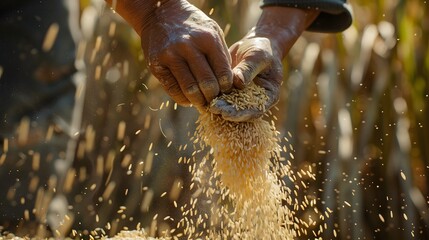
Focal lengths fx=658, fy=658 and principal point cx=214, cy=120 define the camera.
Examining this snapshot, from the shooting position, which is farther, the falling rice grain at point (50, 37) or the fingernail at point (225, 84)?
the falling rice grain at point (50, 37)

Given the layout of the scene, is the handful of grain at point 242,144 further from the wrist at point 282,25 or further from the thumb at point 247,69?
the wrist at point 282,25

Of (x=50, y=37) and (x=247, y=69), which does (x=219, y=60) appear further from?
(x=50, y=37)

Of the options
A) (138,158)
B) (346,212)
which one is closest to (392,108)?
(346,212)

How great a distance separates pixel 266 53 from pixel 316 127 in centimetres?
122

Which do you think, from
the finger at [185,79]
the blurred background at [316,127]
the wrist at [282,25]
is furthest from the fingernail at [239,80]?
the blurred background at [316,127]

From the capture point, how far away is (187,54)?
1.62 m

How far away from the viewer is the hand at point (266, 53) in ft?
5.63

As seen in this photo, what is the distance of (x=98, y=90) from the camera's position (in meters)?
3.07

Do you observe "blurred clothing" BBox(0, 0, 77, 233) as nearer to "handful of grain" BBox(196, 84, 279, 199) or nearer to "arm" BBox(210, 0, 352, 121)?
"arm" BBox(210, 0, 352, 121)

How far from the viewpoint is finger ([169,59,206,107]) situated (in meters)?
1.62

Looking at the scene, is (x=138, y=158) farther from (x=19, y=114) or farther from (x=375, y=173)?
(x=375, y=173)

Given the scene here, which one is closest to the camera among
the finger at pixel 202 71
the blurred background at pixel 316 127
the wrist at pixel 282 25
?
the finger at pixel 202 71

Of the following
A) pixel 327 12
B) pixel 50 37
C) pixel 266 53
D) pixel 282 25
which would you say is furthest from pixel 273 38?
pixel 50 37

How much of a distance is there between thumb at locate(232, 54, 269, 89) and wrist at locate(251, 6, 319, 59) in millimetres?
223
